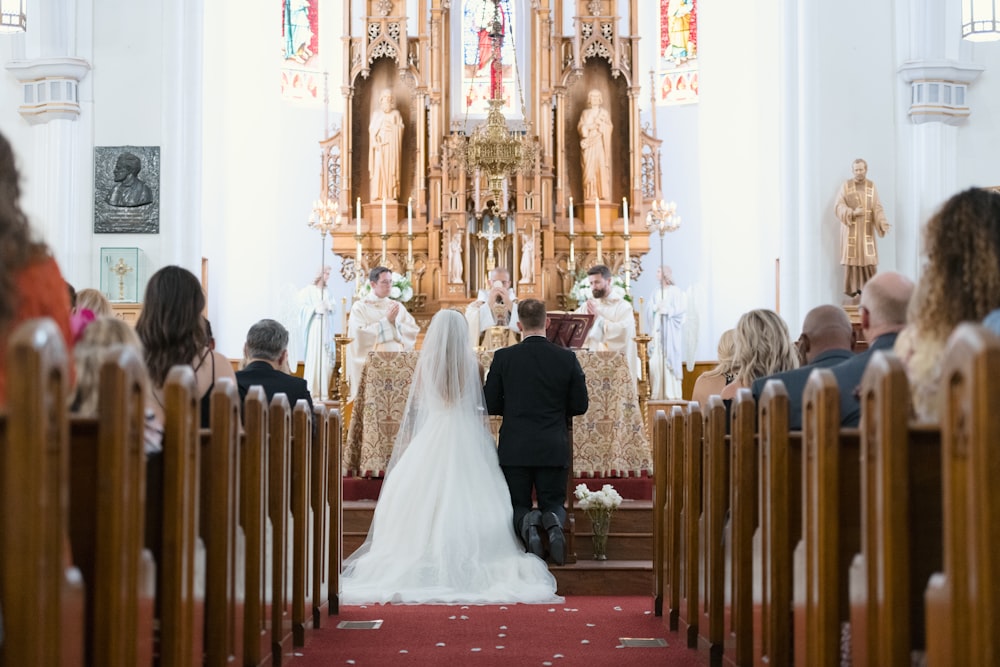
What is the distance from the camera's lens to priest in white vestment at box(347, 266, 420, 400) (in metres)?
12.0

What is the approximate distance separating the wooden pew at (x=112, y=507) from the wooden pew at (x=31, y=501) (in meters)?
0.35

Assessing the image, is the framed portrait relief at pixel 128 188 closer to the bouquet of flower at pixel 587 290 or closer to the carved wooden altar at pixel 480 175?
the carved wooden altar at pixel 480 175

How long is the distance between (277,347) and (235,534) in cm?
230

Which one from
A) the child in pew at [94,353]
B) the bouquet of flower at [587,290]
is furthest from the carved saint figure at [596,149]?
the child in pew at [94,353]

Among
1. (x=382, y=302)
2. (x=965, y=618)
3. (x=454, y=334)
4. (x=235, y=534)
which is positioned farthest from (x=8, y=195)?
(x=382, y=302)

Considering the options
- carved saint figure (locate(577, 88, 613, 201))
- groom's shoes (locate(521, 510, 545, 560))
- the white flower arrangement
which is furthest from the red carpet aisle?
carved saint figure (locate(577, 88, 613, 201))

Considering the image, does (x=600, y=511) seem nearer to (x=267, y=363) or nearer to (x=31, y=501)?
(x=267, y=363)

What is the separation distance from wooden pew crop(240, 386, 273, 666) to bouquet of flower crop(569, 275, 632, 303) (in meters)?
8.62

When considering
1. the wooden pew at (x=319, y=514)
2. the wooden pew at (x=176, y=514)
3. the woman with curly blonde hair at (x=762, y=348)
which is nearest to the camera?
the wooden pew at (x=176, y=514)

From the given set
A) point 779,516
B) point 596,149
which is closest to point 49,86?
point 596,149

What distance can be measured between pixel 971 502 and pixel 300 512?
3.66 meters

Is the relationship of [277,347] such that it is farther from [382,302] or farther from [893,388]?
[382,302]

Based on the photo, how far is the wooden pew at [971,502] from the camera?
248cm

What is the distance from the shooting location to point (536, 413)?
7.80 meters
